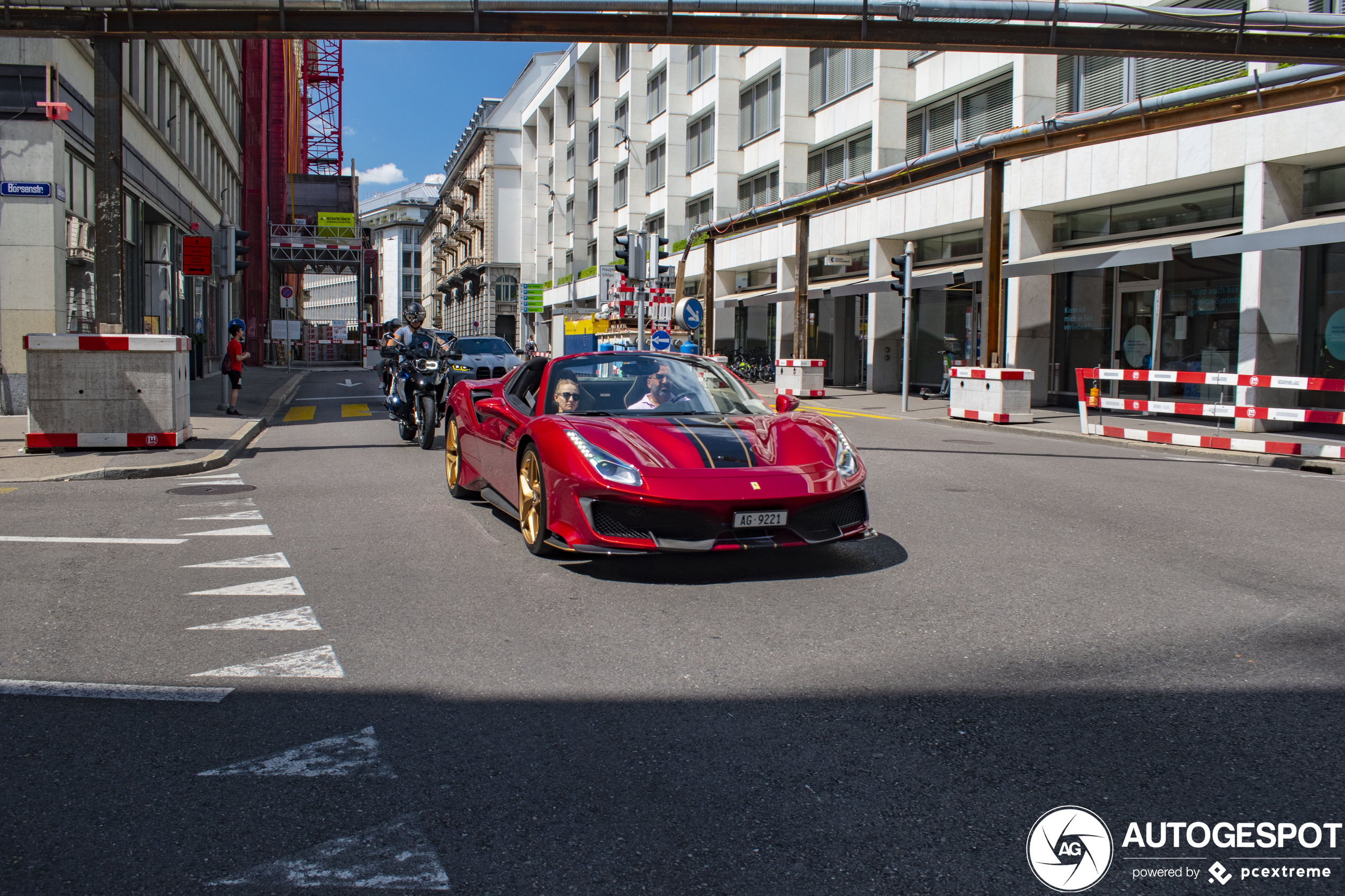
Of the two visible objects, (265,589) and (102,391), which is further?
(102,391)

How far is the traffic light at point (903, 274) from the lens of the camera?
2169 cm

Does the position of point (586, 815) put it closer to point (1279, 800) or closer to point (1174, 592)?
point (1279, 800)

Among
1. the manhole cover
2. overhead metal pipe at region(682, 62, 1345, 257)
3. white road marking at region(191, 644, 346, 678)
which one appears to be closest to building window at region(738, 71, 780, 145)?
overhead metal pipe at region(682, 62, 1345, 257)

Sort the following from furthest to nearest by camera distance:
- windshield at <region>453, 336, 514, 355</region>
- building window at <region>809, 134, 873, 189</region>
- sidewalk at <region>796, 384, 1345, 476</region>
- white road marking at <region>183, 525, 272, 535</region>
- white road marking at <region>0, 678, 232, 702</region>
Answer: building window at <region>809, 134, 873, 189</region>, windshield at <region>453, 336, 514, 355</region>, sidewalk at <region>796, 384, 1345, 476</region>, white road marking at <region>183, 525, 272, 535</region>, white road marking at <region>0, 678, 232, 702</region>

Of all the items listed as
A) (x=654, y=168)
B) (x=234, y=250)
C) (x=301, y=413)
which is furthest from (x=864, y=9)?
(x=654, y=168)

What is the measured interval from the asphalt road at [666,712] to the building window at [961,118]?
19.8 m

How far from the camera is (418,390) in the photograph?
544 inches

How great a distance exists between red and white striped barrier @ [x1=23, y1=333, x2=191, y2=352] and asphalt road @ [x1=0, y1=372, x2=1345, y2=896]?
→ 551cm

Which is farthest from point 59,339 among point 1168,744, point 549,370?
point 1168,744

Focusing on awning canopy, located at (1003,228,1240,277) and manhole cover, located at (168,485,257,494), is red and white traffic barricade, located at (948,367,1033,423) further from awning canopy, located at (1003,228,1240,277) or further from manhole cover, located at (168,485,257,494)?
manhole cover, located at (168,485,257,494)

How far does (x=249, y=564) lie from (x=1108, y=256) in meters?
17.2

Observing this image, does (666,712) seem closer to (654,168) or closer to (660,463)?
(660,463)

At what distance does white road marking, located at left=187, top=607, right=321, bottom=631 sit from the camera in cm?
496

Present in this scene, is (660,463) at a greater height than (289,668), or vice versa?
(660,463)
